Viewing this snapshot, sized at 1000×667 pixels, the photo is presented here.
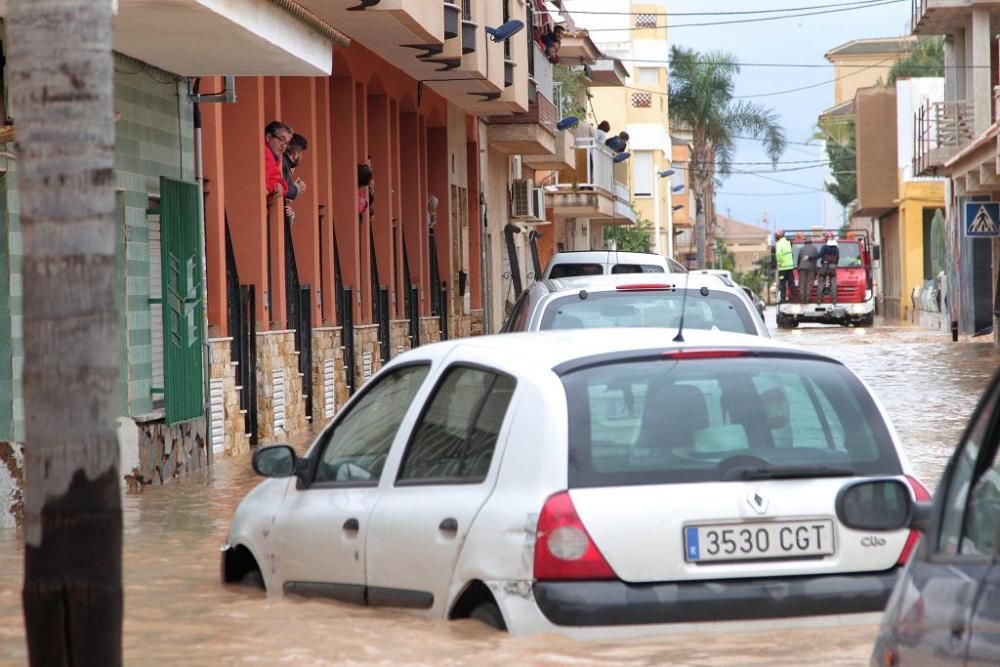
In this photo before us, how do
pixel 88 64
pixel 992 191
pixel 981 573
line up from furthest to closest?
pixel 992 191 → pixel 88 64 → pixel 981 573

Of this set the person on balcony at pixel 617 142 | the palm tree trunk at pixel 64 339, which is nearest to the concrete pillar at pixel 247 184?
the palm tree trunk at pixel 64 339

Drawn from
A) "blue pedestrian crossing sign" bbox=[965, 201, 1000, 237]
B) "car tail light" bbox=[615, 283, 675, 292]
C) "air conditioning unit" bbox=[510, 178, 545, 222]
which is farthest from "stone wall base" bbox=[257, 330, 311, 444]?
"air conditioning unit" bbox=[510, 178, 545, 222]

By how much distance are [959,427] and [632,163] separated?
81.7 meters

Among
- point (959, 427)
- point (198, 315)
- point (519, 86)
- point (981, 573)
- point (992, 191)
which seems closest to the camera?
point (981, 573)

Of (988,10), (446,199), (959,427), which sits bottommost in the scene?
(959,427)

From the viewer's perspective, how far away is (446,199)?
121 feet

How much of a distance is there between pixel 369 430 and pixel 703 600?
2019 millimetres

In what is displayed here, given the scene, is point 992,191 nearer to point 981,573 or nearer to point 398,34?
point 398,34

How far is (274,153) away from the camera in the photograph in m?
22.6

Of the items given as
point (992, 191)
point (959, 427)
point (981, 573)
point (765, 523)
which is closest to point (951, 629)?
point (981, 573)

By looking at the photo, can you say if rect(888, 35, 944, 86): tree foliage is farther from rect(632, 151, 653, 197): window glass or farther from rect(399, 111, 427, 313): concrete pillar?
Answer: rect(399, 111, 427, 313): concrete pillar

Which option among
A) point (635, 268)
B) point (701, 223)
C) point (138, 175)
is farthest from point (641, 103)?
point (138, 175)

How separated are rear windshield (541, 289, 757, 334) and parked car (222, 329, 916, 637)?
532 cm

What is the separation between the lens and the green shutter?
17.7 m
